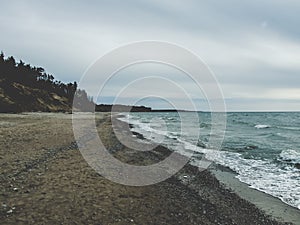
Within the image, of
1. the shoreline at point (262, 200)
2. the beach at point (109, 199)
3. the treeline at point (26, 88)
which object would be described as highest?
the treeline at point (26, 88)

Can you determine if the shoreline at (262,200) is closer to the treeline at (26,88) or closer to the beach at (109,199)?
the beach at (109,199)

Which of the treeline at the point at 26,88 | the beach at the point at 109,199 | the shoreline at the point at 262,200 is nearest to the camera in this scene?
the beach at the point at 109,199

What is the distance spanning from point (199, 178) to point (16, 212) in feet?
29.9

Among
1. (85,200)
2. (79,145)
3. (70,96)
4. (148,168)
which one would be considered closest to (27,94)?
(70,96)

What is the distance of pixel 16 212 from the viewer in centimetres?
807

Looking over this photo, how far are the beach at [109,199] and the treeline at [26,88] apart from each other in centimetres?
4092

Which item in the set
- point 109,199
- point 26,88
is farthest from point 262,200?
point 26,88

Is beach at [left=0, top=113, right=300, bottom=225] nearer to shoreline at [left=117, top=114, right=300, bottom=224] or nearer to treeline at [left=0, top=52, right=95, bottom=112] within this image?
shoreline at [left=117, top=114, right=300, bottom=224]

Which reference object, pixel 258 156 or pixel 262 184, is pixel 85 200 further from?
pixel 258 156

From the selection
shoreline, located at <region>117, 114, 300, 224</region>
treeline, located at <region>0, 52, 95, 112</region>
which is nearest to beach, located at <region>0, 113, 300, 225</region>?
shoreline, located at <region>117, 114, 300, 224</region>

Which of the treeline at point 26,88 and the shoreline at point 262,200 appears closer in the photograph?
the shoreline at point 262,200

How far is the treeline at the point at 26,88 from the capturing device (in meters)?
63.9

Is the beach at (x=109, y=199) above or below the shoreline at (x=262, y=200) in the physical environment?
above

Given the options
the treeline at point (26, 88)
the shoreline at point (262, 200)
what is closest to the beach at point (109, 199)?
the shoreline at point (262, 200)
